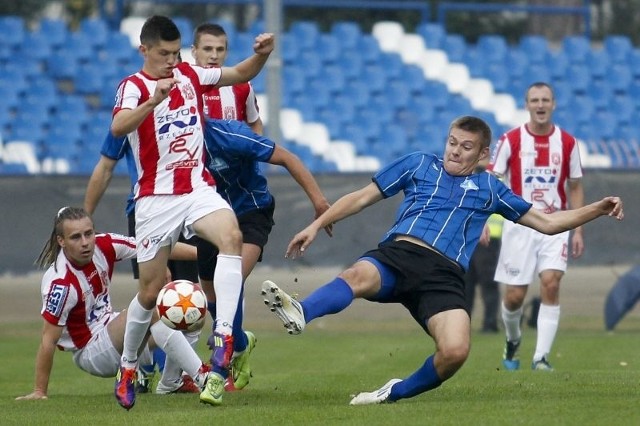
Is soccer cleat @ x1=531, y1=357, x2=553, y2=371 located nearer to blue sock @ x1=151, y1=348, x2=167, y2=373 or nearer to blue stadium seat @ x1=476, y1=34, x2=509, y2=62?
blue sock @ x1=151, y1=348, x2=167, y2=373

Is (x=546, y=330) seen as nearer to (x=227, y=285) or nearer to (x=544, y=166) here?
(x=544, y=166)

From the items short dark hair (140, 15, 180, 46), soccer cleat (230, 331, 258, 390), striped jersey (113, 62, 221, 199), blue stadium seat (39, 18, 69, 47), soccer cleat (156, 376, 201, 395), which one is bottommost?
soccer cleat (156, 376, 201, 395)

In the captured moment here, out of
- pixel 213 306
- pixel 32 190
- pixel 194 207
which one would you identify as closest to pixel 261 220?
pixel 213 306

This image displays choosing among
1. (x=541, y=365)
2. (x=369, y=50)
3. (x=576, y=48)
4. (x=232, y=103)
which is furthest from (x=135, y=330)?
(x=576, y=48)

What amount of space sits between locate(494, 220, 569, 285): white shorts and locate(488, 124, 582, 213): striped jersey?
0.26 metres

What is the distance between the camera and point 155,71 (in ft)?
24.7

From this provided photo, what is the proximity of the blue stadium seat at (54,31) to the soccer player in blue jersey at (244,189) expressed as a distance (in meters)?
14.3

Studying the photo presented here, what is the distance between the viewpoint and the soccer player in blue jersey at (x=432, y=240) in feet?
23.3

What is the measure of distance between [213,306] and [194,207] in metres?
1.45

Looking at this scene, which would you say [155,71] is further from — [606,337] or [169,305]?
[606,337]

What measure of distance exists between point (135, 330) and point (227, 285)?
78cm

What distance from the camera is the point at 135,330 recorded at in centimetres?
766

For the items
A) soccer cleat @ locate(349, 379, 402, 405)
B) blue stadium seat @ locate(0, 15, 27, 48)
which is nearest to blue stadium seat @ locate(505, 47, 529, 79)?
blue stadium seat @ locate(0, 15, 27, 48)

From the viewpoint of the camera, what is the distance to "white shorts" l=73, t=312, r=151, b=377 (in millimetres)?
8359
